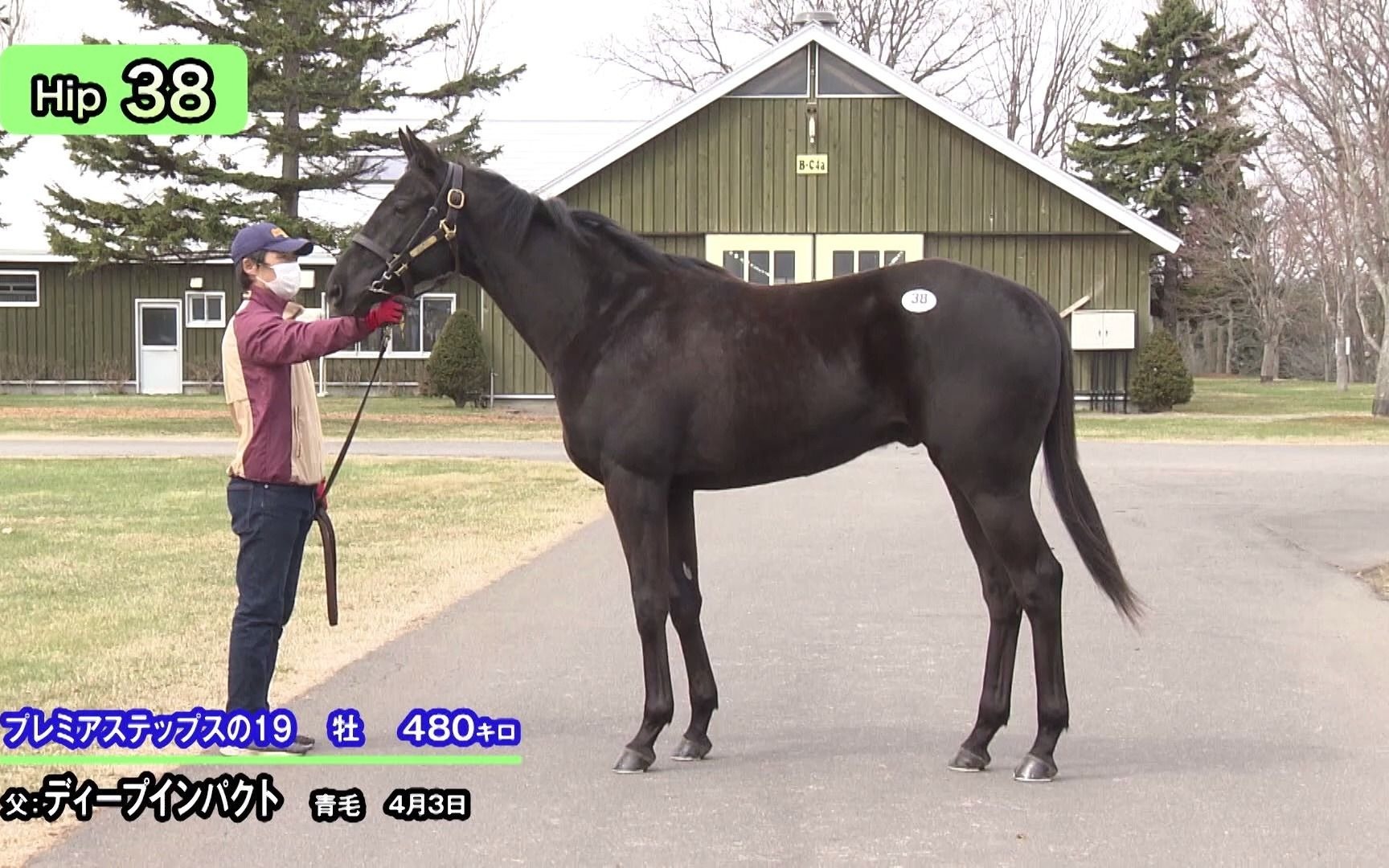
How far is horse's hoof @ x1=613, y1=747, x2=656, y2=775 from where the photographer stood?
18.9 feet

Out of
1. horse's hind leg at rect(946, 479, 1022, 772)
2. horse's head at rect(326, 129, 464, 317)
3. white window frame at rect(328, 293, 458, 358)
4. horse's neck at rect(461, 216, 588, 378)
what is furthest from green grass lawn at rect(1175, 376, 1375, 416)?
horse's head at rect(326, 129, 464, 317)

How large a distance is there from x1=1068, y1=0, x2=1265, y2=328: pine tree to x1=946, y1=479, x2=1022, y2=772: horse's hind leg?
4787 centimetres

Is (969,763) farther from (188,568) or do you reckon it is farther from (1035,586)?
(188,568)

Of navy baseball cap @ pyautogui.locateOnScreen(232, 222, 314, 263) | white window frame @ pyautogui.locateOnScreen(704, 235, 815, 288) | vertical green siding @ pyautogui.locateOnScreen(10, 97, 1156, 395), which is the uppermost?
vertical green siding @ pyautogui.locateOnScreen(10, 97, 1156, 395)

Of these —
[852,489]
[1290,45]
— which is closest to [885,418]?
[852,489]

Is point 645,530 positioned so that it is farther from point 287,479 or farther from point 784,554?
point 784,554

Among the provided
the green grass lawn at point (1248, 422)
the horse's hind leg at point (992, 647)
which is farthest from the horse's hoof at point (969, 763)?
the green grass lawn at point (1248, 422)

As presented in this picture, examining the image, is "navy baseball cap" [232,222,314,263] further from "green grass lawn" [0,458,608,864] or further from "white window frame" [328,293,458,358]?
"white window frame" [328,293,458,358]

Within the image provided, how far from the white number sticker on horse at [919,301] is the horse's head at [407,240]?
180cm

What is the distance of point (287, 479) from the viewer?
5.97 m

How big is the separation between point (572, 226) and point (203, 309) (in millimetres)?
32523

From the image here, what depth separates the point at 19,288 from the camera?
3650cm

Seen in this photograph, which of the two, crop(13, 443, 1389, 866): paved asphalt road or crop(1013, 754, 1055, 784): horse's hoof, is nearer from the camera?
crop(13, 443, 1389, 866): paved asphalt road
